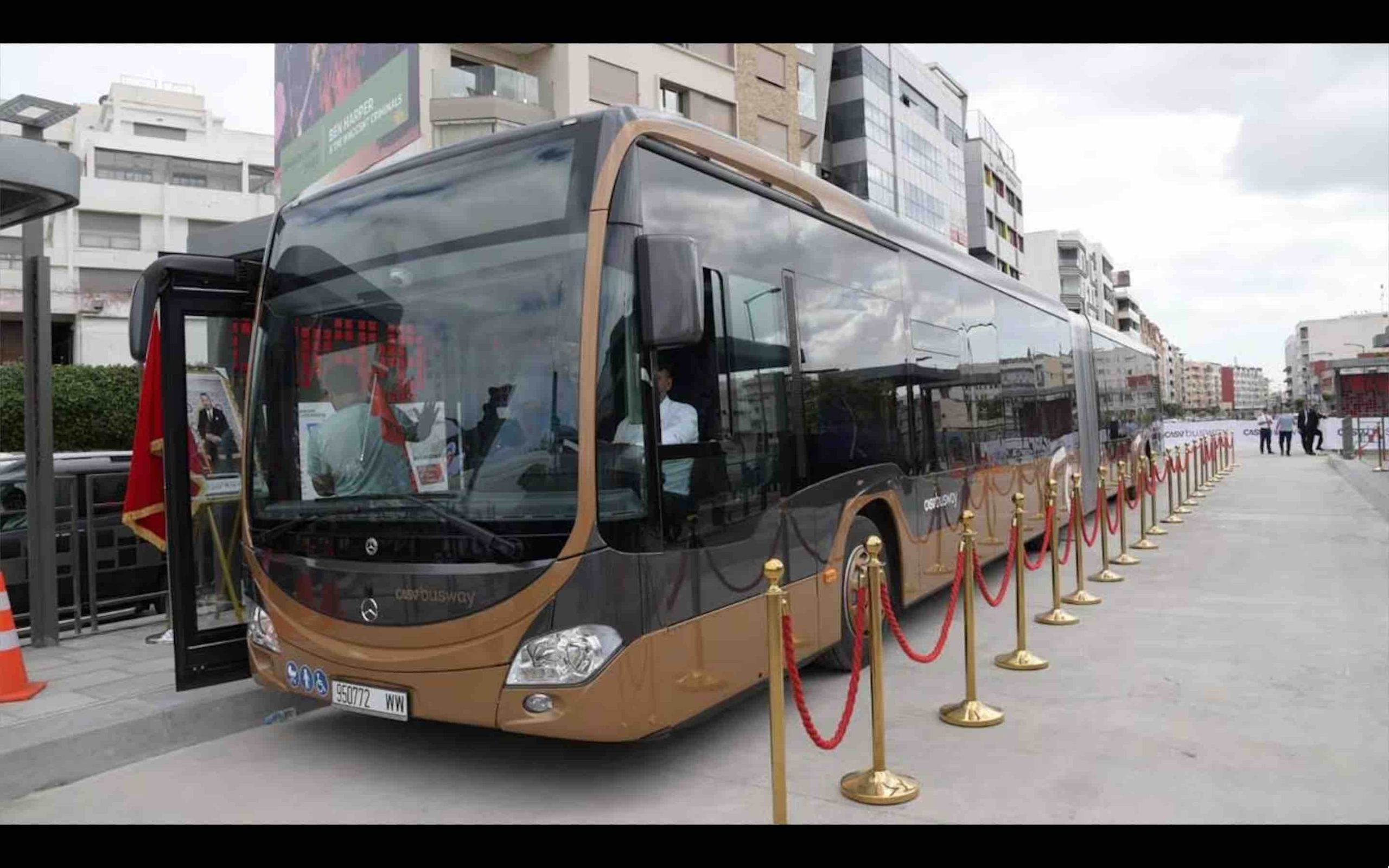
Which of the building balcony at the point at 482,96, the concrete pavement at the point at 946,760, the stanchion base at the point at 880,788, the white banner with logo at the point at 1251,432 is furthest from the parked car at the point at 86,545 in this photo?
the white banner with logo at the point at 1251,432

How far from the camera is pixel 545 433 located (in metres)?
4.05

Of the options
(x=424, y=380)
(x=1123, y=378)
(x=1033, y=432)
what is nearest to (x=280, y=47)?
→ (x=1123, y=378)

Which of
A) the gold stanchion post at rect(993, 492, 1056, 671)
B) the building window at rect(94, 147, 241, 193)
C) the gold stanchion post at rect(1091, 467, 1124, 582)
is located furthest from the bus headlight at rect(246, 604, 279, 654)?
the building window at rect(94, 147, 241, 193)

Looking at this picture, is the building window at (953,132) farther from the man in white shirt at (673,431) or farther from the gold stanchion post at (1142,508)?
the man in white shirt at (673,431)

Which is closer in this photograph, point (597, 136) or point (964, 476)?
point (597, 136)

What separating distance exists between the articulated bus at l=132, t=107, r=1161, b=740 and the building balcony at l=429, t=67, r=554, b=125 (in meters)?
24.8

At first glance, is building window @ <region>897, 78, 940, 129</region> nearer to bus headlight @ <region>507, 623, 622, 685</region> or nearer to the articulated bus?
the articulated bus

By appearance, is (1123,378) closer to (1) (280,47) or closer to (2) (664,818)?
(2) (664,818)

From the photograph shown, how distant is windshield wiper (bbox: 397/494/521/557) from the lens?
4.02 m

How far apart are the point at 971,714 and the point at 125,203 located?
182 ft

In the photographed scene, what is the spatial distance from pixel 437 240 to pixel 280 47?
42053mm

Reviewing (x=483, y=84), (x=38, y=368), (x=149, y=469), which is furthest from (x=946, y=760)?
(x=483, y=84)

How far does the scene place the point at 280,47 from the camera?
132 ft
